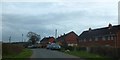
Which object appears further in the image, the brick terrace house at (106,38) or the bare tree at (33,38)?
the bare tree at (33,38)

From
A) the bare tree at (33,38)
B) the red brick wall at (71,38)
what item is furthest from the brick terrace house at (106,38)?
the bare tree at (33,38)

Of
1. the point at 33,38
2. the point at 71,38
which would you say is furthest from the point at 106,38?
the point at 33,38

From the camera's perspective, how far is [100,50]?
1416 inches

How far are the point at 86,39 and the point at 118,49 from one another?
58.1 meters

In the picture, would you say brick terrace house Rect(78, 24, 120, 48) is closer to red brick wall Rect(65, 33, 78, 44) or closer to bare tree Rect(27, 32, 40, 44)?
red brick wall Rect(65, 33, 78, 44)

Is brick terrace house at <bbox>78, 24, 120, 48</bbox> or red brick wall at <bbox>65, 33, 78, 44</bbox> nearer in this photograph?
brick terrace house at <bbox>78, 24, 120, 48</bbox>

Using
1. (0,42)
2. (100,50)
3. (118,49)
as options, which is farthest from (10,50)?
(118,49)

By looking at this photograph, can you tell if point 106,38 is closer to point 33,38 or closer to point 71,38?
point 71,38

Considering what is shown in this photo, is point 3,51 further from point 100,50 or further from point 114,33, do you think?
point 114,33

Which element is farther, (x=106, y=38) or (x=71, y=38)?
(x=71, y=38)

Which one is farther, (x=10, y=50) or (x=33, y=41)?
(x=33, y=41)

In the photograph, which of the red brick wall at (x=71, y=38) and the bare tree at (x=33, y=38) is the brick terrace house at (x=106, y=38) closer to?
the red brick wall at (x=71, y=38)

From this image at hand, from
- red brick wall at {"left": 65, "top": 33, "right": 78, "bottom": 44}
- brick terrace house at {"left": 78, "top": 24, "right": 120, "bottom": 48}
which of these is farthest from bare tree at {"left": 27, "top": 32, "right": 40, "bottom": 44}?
brick terrace house at {"left": 78, "top": 24, "right": 120, "bottom": 48}

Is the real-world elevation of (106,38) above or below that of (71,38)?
above
